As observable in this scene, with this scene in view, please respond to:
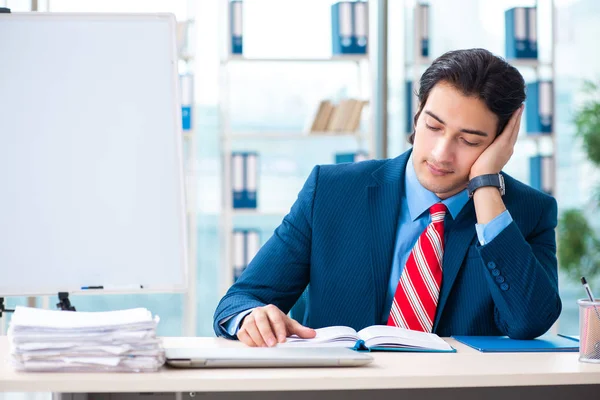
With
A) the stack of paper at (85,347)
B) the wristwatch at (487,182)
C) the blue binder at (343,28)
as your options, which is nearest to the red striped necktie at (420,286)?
the wristwatch at (487,182)

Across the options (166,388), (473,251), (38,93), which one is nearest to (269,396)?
(166,388)

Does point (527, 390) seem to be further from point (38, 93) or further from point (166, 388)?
point (38, 93)

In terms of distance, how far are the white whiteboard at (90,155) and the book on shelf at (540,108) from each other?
3219 mm

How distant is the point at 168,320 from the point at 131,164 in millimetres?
2856

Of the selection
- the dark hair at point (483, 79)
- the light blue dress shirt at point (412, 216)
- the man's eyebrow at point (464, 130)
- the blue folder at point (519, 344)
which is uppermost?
the dark hair at point (483, 79)

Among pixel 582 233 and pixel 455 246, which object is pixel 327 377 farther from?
pixel 582 233

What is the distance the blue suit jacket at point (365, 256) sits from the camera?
6.15 ft

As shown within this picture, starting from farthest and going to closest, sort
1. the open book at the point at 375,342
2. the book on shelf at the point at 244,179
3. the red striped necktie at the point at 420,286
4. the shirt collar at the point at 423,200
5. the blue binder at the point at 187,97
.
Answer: the book on shelf at the point at 244,179 → the blue binder at the point at 187,97 → the shirt collar at the point at 423,200 → the red striped necktie at the point at 420,286 → the open book at the point at 375,342

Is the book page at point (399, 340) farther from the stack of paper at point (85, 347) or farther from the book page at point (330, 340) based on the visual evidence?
the stack of paper at point (85, 347)

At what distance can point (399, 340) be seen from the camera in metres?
1.52

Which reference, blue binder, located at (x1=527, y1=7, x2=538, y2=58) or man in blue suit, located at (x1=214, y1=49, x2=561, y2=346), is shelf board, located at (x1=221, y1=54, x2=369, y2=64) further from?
man in blue suit, located at (x1=214, y1=49, x2=561, y2=346)

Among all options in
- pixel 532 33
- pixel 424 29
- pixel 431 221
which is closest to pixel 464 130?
pixel 431 221

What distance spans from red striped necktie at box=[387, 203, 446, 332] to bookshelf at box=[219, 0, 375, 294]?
2.66 meters

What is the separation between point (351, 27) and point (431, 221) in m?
2.82
